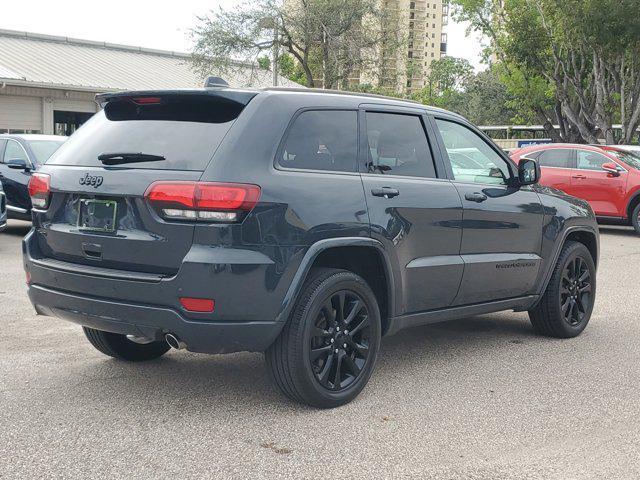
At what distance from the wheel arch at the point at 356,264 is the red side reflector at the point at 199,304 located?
14.7 inches

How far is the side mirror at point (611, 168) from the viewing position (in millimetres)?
15555

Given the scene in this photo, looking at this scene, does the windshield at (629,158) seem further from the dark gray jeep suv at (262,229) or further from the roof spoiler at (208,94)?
the roof spoiler at (208,94)

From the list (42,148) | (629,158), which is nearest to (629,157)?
(629,158)

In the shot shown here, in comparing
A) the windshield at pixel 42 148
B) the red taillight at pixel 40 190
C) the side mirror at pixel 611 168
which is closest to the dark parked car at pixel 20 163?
the windshield at pixel 42 148

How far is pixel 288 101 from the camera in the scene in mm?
4691

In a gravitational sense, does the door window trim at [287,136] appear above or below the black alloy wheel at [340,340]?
above

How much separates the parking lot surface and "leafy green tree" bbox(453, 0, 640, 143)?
22701mm

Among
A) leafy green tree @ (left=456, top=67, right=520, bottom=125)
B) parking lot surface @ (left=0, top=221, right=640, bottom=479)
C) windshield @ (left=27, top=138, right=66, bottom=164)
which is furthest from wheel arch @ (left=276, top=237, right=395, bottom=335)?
leafy green tree @ (left=456, top=67, right=520, bottom=125)

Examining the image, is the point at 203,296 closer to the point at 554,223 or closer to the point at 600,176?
the point at 554,223

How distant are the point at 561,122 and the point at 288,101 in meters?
37.5

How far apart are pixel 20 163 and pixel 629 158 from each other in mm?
10995

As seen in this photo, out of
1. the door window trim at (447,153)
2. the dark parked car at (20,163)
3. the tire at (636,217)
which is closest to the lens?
the door window trim at (447,153)

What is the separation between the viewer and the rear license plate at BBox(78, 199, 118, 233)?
176 inches

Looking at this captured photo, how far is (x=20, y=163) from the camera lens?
1291 cm
